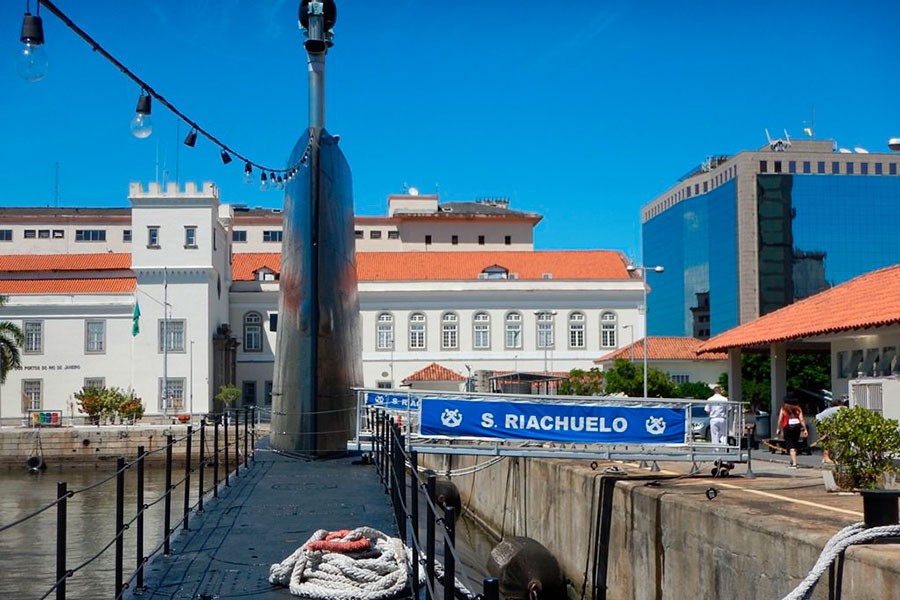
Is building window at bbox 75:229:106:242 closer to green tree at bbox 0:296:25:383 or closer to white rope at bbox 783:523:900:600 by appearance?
green tree at bbox 0:296:25:383

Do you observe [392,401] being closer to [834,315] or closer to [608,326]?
[834,315]

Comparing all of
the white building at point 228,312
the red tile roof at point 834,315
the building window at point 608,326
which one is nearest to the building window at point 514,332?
the white building at point 228,312

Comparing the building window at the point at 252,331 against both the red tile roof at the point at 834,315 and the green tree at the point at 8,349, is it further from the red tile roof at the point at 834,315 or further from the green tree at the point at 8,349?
the red tile roof at the point at 834,315

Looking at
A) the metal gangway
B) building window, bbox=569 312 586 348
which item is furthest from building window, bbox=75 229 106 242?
the metal gangway

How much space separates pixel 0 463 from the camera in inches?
1694

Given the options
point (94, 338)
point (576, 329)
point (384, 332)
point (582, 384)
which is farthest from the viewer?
point (384, 332)

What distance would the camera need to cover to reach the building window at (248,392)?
63688 mm

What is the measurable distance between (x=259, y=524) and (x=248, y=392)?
54854 millimetres

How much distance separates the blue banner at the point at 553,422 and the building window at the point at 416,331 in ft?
158

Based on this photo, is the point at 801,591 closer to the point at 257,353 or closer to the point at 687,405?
the point at 687,405

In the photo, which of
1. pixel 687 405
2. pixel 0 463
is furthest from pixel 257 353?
pixel 687 405

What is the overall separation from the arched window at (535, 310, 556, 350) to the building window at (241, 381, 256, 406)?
18.0m

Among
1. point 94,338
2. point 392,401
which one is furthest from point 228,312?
point 392,401

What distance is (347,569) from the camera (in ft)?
23.0
